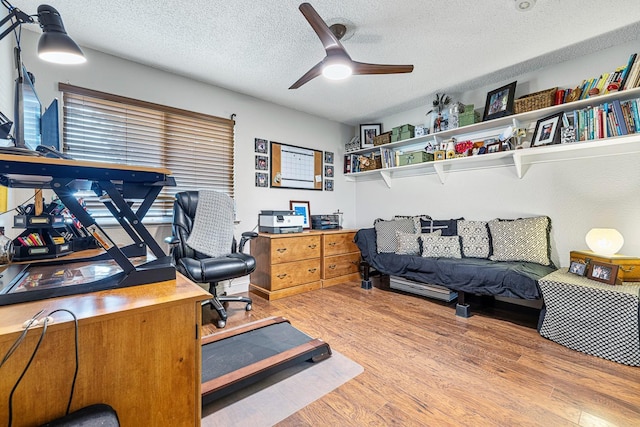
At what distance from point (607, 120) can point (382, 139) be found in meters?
2.21

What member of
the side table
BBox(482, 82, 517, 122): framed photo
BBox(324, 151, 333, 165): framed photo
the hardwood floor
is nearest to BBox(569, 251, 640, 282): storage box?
the side table

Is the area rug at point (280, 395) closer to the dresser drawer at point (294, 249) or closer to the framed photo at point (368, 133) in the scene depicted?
the dresser drawer at point (294, 249)

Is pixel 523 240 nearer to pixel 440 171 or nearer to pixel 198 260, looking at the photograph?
pixel 440 171

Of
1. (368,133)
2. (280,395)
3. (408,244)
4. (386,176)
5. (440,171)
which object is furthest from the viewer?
(368,133)

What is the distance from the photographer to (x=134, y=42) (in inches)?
90.0

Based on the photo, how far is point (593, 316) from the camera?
6.12ft

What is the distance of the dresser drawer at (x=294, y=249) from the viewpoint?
3.06m

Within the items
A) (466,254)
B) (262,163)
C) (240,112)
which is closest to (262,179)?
(262,163)

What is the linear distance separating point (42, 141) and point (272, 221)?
78.5 inches

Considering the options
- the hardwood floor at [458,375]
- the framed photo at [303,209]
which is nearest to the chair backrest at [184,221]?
the hardwood floor at [458,375]

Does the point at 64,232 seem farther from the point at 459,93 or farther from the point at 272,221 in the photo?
the point at 459,93

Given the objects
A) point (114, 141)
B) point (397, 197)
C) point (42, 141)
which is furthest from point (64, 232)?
point (397, 197)

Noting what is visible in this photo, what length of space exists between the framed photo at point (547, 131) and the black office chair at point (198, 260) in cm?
286

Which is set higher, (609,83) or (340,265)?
(609,83)
